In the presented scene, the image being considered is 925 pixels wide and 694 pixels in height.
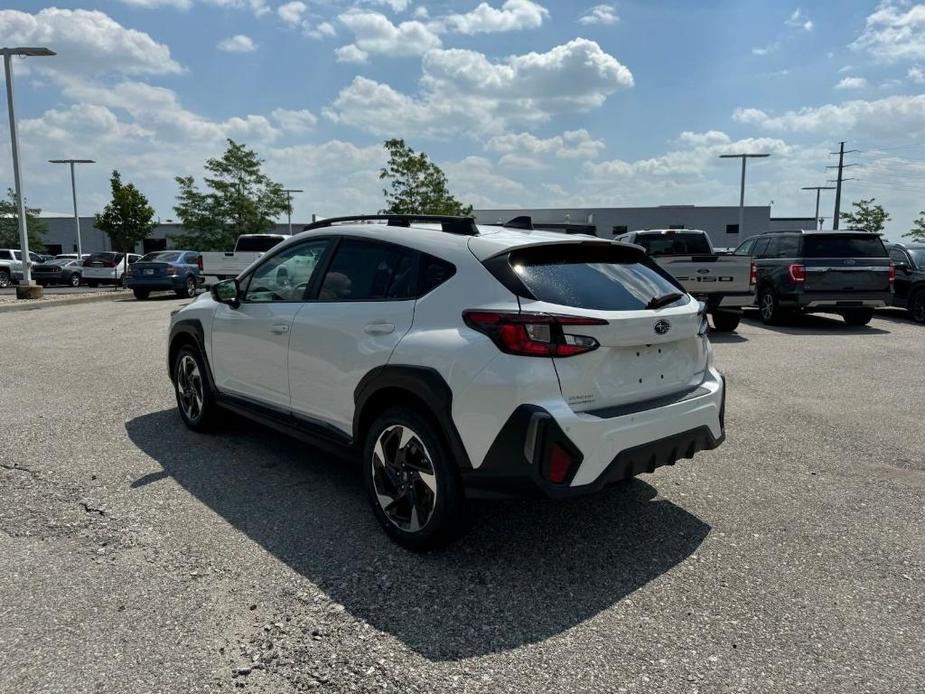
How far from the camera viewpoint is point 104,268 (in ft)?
98.6

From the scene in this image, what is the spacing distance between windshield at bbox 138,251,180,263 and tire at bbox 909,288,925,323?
20102 millimetres

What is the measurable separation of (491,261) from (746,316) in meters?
13.7

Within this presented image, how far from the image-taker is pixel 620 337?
329cm

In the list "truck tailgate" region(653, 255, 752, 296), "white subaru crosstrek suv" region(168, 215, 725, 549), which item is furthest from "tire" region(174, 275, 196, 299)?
"white subaru crosstrek suv" region(168, 215, 725, 549)

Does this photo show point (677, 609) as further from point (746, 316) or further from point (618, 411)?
point (746, 316)

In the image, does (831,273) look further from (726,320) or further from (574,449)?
(574,449)

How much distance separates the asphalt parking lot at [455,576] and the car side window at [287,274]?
4.05 feet

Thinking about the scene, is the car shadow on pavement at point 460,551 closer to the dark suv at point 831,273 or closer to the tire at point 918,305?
the dark suv at point 831,273

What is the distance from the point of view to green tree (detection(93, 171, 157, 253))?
3098 centimetres

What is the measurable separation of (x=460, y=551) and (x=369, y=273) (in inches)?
65.3

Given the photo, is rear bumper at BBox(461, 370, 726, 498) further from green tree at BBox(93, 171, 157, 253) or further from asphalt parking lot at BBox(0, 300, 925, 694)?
green tree at BBox(93, 171, 157, 253)

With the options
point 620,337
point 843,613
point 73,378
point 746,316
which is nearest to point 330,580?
point 620,337

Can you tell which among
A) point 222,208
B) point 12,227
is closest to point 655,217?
point 222,208

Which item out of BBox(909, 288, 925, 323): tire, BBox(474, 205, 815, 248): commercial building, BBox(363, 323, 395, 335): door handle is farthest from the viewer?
BBox(474, 205, 815, 248): commercial building
